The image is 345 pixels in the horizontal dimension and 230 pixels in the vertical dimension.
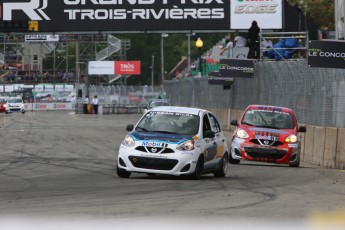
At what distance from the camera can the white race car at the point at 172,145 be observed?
17266 millimetres

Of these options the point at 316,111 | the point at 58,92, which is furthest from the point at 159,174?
the point at 58,92

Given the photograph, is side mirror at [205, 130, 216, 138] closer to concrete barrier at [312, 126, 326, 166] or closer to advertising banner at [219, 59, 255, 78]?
concrete barrier at [312, 126, 326, 166]

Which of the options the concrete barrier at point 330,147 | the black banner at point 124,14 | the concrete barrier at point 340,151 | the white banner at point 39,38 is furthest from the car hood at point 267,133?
the white banner at point 39,38

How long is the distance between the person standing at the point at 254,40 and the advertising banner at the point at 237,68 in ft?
1.96

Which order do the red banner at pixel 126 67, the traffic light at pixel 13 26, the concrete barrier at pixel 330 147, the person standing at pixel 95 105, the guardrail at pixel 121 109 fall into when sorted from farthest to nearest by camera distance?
the red banner at pixel 126 67 → the guardrail at pixel 121 109 → the person standing at pixel 95 105 → the traffic light at pixel 13 26 → the concrete barrier at pixel 330 147

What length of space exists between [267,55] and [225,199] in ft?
82.6

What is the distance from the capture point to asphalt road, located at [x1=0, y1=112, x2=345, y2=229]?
11695 millimetres

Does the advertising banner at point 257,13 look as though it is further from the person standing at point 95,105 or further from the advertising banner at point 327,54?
the person standing at point 95,105

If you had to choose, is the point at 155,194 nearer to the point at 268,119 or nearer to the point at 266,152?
the point at 266,152

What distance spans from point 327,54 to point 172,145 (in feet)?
17.8

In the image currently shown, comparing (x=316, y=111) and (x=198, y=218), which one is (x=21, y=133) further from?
(x=198, y=218)

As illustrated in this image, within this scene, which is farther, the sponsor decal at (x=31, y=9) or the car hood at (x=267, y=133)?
the sponsor decal at (x=31, y=9)

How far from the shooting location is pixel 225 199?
1419 centimetres

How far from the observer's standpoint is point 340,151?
2373 cm
